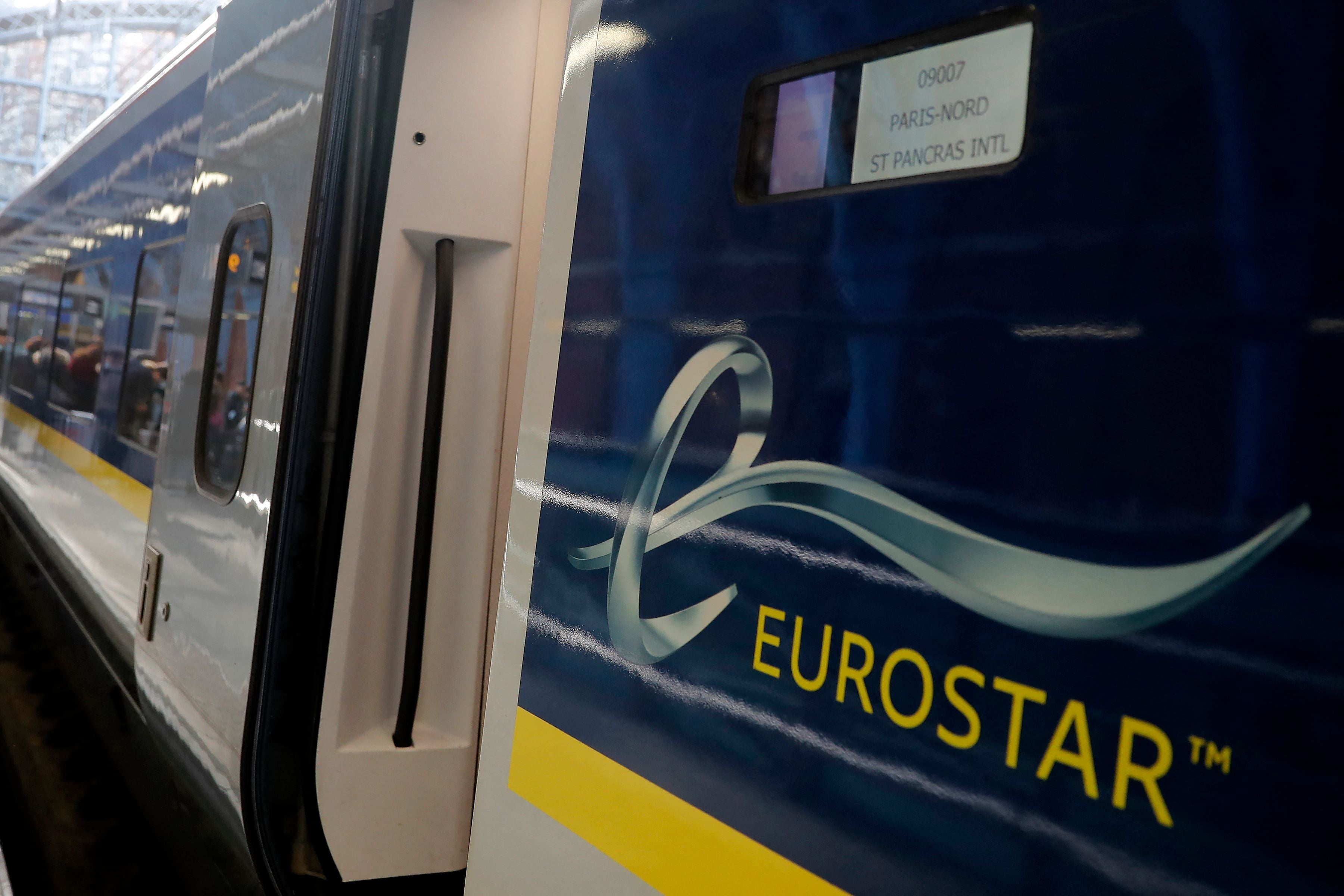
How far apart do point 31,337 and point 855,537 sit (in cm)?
689

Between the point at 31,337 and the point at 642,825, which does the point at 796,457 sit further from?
the point at 31,337

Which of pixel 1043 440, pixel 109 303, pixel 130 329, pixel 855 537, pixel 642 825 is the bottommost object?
pixel 642 825

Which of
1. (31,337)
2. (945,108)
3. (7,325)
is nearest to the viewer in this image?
(945,108)

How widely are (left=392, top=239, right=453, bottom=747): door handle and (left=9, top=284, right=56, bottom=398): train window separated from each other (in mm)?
4647

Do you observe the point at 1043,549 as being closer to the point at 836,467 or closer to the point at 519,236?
the point at 836,467

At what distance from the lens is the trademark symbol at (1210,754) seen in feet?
2.52

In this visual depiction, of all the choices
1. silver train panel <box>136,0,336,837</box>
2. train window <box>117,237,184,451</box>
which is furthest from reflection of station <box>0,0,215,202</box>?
silver train panel <box>136,0,336,837</box>

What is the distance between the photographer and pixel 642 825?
125 centimetres

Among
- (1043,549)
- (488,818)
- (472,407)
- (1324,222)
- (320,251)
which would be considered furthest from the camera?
(472,407)

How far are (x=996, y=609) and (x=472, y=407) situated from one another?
1535 mm

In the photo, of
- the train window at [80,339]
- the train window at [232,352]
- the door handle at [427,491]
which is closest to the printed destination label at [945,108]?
the door handle at [427,491]

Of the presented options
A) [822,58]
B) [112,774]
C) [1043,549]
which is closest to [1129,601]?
[1043,549]

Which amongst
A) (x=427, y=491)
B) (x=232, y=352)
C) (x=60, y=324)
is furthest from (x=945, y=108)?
(x=60, y=324)

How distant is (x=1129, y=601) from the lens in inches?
32.3
